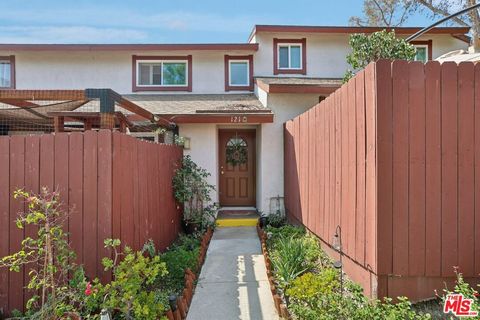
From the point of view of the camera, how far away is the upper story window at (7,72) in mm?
12117

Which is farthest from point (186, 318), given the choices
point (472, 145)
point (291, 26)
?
point (291, 26)

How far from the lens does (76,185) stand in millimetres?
4086

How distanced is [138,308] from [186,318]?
3.21 ft

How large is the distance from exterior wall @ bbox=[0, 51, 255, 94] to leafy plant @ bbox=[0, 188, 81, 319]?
28.1ft

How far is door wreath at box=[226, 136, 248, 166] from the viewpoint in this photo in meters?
11.0

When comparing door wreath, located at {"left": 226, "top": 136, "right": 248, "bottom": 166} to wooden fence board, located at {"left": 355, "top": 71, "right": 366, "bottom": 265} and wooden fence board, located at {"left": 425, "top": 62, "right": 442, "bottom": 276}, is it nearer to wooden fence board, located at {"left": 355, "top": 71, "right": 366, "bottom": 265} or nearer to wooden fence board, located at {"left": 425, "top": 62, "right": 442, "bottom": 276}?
wooden fence board, located at {"left": 355, "top": 71, "right": 366, "bottom": 265}

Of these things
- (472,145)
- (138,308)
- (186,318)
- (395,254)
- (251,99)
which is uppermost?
(251,99)

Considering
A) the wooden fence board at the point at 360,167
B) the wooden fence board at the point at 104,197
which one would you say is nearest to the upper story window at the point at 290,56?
the wooden fence board at the point at 360,167

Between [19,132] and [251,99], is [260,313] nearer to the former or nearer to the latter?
[251,99]

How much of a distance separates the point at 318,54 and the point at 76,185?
9.86 meters

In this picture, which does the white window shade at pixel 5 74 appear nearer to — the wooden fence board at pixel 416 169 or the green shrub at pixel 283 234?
the green shrub at pixel 283 234

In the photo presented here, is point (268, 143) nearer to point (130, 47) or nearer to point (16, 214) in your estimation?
point (130, 47)

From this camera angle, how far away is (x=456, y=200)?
384cm

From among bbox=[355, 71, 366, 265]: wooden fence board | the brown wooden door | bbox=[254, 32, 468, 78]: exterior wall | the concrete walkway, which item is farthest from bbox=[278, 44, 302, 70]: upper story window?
bbox=[355, 71, 366, 265]: wooden fence board
